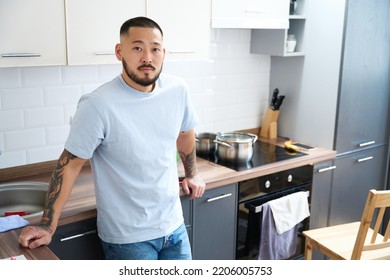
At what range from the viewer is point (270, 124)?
327 cm

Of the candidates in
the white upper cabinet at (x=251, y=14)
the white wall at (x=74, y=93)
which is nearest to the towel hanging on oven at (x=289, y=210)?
the white wall at (x=74, y=93)

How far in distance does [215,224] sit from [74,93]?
96cm

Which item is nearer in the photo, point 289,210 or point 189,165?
point 189,165

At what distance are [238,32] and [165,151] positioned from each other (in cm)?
141

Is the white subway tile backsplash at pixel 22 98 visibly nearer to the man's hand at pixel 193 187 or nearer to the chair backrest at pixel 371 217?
the man's hand at pixel 193 187

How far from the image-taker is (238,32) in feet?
10.2

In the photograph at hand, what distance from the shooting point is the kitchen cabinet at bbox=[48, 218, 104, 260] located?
1977mm

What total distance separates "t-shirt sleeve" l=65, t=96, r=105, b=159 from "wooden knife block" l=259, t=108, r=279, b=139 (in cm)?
168

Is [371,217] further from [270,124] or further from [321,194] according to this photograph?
[270,124]

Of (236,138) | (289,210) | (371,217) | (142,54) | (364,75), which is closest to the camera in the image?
(142,54)

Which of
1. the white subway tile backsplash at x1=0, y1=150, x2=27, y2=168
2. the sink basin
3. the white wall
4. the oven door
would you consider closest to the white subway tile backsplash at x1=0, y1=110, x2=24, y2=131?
the white wall

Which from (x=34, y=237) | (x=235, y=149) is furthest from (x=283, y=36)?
(x=34, y=237)

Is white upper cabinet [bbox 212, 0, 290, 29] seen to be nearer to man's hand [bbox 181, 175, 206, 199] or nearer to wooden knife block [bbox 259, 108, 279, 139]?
wooden knife block [bbox 259, 108, 279, 139]
